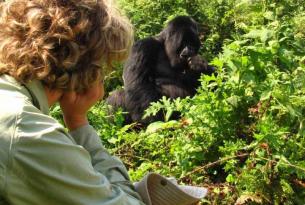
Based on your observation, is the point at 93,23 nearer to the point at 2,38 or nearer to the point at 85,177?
the point at 2,38

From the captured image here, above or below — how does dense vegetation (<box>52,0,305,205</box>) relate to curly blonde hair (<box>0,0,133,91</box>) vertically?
below

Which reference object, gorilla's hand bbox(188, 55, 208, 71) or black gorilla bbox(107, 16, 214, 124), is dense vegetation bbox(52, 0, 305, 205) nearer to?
black gorilla bbox(107, 16, 214, 124)

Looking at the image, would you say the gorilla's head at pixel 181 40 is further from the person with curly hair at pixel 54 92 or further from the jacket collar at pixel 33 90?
the jacket collar at pixel 33 90

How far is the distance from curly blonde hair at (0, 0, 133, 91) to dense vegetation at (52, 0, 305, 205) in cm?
113

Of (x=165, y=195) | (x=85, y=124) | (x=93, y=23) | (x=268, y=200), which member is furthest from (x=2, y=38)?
(x=268, y=200)

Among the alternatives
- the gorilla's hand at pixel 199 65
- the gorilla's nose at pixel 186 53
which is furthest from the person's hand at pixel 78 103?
the gorilla's nose at pixel 186 53

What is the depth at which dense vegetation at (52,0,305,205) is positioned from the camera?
2561 mm

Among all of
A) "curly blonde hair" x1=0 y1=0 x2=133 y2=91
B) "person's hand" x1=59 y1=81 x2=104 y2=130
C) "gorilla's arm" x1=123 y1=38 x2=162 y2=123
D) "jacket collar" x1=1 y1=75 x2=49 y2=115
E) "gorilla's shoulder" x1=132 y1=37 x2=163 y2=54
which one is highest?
"curly blonde hair" x1=0 y1=0 x2=133 y2=91

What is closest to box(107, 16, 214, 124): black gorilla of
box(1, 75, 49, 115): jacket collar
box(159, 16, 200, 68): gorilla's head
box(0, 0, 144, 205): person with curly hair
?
box(159, 16, 200, 68): gorilla's head

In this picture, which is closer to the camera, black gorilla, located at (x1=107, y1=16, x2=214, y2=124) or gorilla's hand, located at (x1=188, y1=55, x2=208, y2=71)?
black gorilla, located at (x1=107, y1=16, x2=214, y2=124)

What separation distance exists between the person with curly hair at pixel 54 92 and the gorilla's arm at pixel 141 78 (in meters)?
3.47

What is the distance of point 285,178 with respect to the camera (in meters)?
2.56

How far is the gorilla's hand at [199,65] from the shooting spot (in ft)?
18.0

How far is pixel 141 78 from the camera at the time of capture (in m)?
5.47
